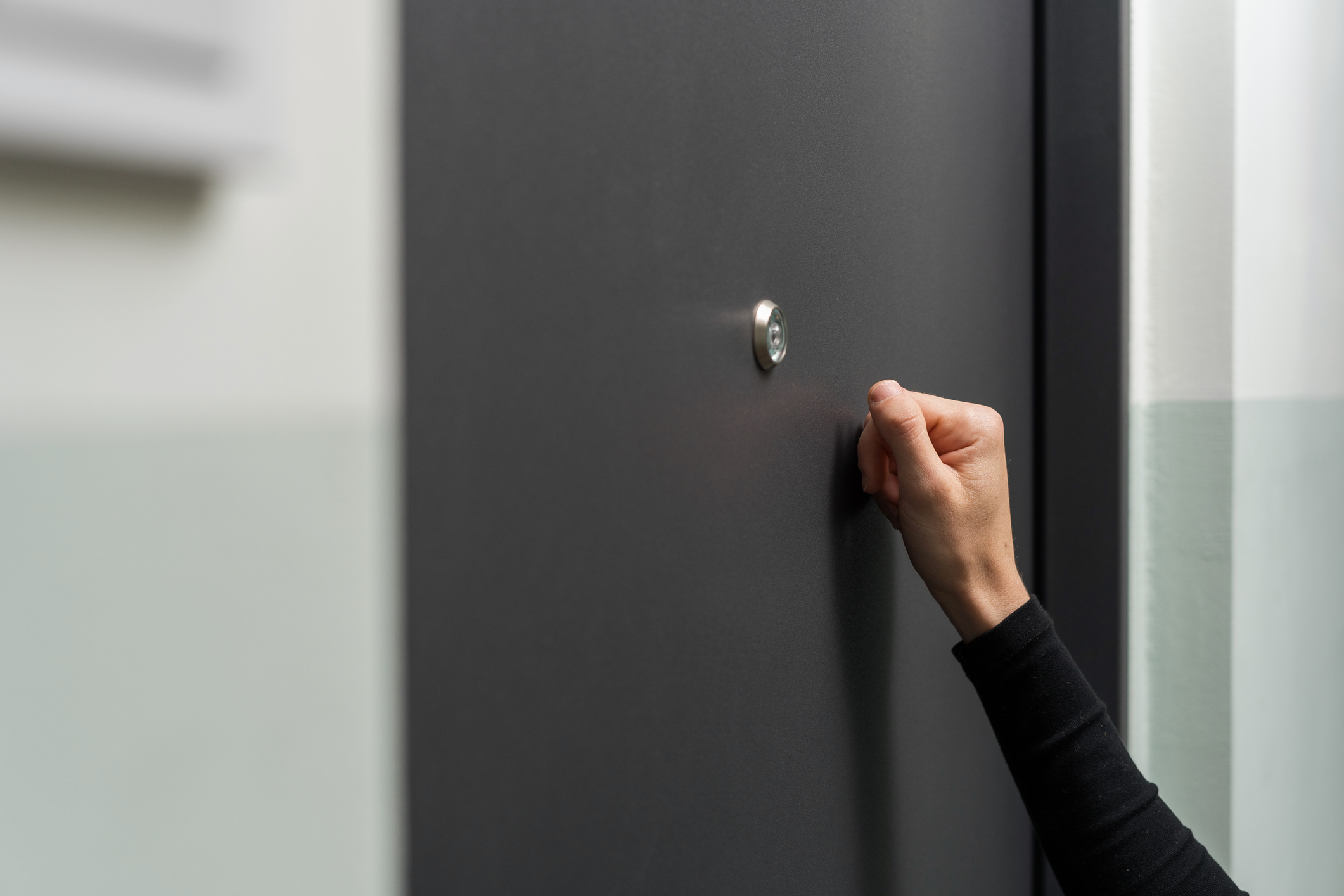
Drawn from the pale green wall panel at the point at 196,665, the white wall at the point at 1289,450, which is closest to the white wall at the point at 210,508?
the pale green wall panel at the point at 196,665

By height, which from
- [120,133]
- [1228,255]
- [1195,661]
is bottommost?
[1195,661]

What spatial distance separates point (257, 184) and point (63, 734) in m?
0.11

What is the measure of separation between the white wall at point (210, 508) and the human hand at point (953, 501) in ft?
1.05

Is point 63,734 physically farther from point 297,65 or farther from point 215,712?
point 297,65

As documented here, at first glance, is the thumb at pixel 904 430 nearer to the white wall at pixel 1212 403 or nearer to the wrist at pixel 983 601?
the wrist at pixel 983 601

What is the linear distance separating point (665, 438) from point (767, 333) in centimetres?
8

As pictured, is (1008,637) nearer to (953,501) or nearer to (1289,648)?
(953,501)

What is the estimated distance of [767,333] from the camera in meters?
0.38

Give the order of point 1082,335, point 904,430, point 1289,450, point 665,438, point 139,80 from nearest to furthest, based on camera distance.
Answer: point 139,80
point 665,438
point 904,430
point 1082,335
point 1289,450

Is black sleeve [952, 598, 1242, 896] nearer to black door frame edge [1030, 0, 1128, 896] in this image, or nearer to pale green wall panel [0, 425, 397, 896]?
black door frame edge [1030, 0, 1128, 896]

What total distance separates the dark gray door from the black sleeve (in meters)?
0.07

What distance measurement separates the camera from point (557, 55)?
285 millimetres

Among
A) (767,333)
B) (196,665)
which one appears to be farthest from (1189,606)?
(196,665)

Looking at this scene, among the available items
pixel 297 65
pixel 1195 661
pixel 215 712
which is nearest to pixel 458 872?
pixel 215 712
